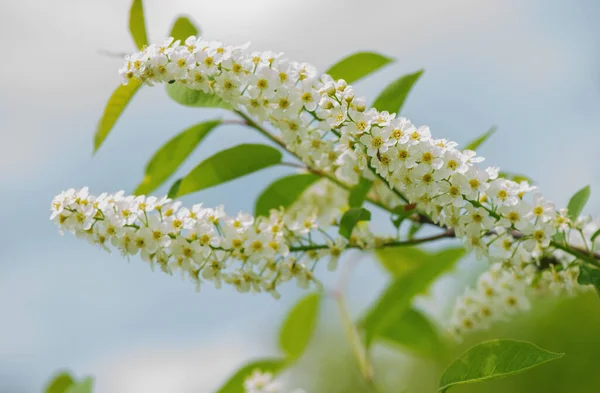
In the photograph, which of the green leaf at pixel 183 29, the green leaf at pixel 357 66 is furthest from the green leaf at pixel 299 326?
the green leaf at pixel 183 29

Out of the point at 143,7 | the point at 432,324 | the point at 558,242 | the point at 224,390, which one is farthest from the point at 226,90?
the point at 432,324

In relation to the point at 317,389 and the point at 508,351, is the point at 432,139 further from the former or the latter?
the point at 317,389

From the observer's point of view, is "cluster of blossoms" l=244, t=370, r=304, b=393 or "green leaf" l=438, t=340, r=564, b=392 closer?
"green leaf" l=438, t=340, r=564, b=392

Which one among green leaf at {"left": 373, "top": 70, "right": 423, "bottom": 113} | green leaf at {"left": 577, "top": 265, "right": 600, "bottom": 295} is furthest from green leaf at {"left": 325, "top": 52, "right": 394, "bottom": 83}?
green leaf at {"left": 577, "top": 265, "right": 600, "bottom": 295}

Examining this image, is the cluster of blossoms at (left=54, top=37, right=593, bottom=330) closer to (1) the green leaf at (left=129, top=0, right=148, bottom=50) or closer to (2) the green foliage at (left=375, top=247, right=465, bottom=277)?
(1) the green leaf at (left=129, top=0, right=148, bottom=50)

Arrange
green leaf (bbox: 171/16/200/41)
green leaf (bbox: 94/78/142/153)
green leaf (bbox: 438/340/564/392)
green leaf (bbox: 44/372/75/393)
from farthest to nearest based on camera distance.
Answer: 1. green leaf (bbox: 44/372/75/393)
2. green leaf (bbox: 171/16/200/41)
3. green leaf (bbox: 94/78/142/153)
4. green leaf (bbox: 438/340/564/392)

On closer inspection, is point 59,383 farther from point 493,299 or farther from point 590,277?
point 590,277
